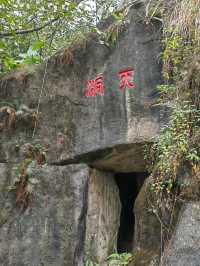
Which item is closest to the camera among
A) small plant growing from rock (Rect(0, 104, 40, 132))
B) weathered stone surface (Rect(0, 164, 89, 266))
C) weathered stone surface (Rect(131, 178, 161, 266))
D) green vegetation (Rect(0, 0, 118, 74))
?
weathered stone surface (Rect(131, 178, 161, 266))

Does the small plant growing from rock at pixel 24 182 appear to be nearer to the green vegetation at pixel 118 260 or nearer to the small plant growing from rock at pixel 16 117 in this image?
the small plant growing from rock at pixel 16 117

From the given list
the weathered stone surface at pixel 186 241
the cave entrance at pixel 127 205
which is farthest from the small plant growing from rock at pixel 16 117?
the weathered stone surface at pixel 186 241

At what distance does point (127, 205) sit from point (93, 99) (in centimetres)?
209

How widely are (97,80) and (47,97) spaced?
0.74 m

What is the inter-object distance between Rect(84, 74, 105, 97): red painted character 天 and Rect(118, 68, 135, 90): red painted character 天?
261mm

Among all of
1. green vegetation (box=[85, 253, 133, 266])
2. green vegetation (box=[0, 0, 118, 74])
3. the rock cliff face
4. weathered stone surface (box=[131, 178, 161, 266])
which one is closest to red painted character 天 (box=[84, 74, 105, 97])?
the rock cliff face

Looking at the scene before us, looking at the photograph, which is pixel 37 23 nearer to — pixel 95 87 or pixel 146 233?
pixel 95 87

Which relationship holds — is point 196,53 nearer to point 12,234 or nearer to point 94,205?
point 94,205

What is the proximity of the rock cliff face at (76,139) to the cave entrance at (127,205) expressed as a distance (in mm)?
652

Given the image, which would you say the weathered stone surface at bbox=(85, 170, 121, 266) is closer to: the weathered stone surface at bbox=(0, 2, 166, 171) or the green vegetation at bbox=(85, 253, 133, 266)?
the green vegetation at bbox=(85, 253, 133, 266)

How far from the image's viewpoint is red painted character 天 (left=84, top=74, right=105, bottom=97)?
513 centimetres

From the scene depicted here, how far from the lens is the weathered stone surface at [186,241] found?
3.37 m

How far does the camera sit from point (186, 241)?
3.46 metres

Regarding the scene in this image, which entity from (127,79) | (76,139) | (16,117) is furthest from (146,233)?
(16,117)
